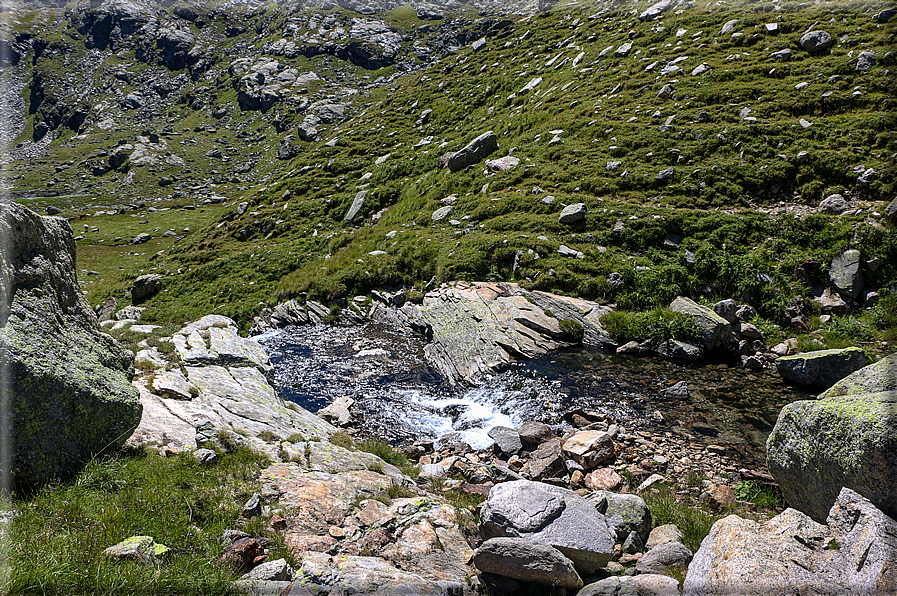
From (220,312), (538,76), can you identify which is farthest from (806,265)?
(538,76)

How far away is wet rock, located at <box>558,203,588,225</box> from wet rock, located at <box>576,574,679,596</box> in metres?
23.5

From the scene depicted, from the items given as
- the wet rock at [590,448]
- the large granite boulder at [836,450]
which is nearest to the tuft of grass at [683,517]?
the large granite boulder at [836,450]

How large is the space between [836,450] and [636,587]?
4081 mm

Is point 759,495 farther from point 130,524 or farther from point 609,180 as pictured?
point 609,180

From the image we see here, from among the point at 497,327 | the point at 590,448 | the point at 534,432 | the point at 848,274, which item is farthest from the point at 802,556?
the point at 848,274

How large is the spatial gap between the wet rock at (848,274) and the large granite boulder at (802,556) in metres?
17.6

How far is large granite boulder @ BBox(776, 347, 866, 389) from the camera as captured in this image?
14289 mm

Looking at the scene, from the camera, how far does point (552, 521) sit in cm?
695

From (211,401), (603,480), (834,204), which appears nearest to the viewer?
(603,480)

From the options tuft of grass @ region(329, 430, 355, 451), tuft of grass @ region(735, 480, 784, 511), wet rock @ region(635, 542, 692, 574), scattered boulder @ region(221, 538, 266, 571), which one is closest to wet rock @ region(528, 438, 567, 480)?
tuft of grass @ region(735, 480, 784, 511)

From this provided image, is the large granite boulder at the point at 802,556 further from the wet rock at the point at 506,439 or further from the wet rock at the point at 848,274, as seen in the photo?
the wet rock at the point at 848,274

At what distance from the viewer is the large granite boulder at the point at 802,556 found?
4812 mm

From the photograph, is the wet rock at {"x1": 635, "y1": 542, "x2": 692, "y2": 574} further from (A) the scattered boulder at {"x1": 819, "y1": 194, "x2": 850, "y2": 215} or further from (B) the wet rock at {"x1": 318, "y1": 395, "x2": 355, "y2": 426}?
(A) the scattered boulder at {"x1": 819, "y1": 194, "x2": 850, "y2": 215}

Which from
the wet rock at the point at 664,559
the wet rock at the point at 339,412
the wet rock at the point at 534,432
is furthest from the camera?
the wet rock at the point at 339,412
